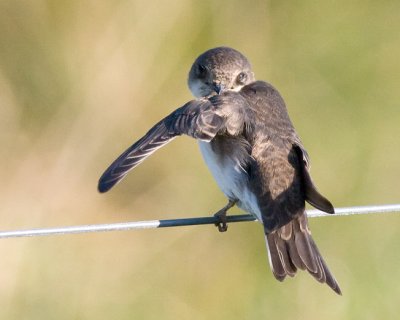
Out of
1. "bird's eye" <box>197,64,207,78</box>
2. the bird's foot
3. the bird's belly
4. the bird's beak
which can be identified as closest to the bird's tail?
the bird's belly

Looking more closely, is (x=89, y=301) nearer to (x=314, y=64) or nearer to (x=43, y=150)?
(x=43, y=150)

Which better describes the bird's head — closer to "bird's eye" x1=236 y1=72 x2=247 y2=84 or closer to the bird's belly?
"bird's eye" x1=236 y1=72 x2=247 y2=84

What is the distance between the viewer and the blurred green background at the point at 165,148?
5445 millimetres

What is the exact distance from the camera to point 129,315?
5.37 m

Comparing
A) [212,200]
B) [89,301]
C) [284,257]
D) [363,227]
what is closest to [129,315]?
[89,301]

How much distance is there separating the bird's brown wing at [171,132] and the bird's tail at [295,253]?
1.63ft

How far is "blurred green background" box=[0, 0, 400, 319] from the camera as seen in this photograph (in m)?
5.45

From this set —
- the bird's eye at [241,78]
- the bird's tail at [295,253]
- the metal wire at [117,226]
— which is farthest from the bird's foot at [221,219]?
the bird's eye at [241,78]

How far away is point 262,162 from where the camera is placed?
4023 mm

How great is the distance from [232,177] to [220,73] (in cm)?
85

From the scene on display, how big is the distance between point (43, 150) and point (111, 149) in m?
0.38

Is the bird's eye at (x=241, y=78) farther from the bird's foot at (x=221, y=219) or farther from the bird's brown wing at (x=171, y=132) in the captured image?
the bird's brown wing at (x=171, y=132)

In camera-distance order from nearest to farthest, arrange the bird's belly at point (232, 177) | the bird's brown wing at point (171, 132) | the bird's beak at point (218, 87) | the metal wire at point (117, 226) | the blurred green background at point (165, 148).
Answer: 1. the metal wire at point (117, 226)
2. the bird's brown wing at point (171, 132)
3. the bird's belly at point (232, 177)
4. the bird's beak at point (218, 87)
5. the blurred green background at point (165, 148)

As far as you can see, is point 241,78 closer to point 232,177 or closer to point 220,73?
point 220,73
